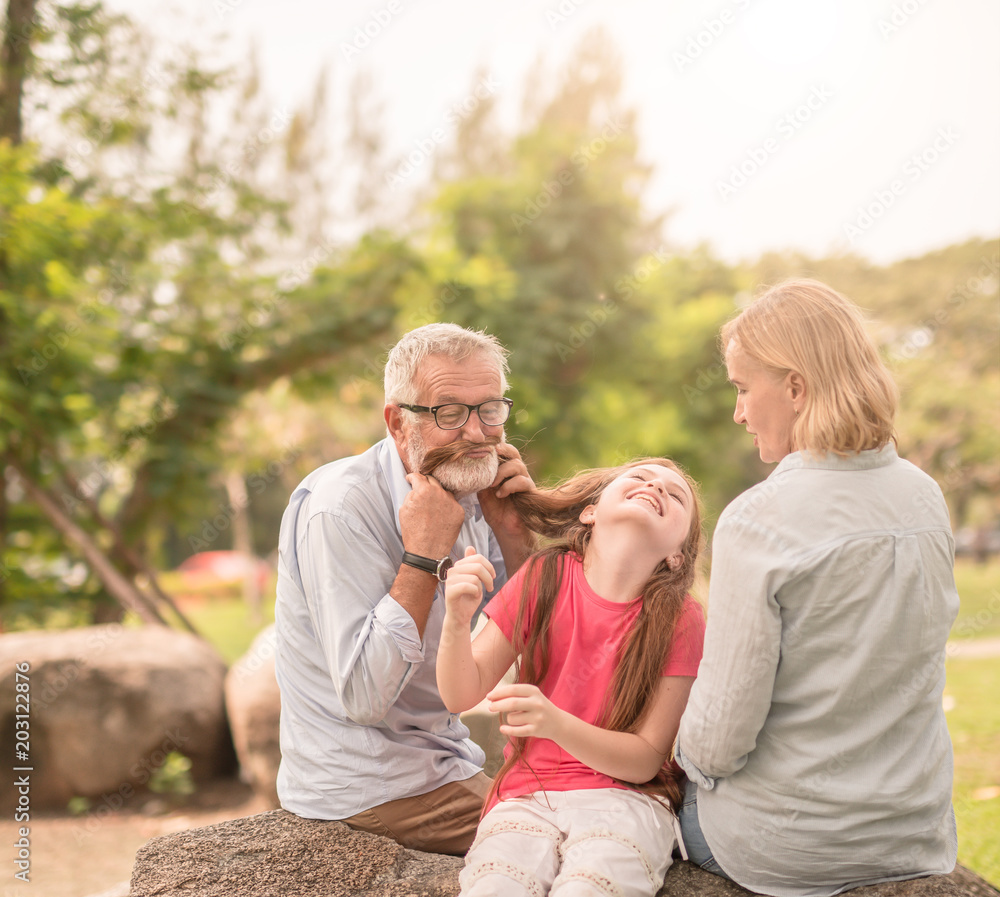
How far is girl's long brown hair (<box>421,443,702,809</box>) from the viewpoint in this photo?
211 cm

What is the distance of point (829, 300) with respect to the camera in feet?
6.01

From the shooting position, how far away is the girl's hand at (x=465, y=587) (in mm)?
1931

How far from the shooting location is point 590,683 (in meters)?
2.20

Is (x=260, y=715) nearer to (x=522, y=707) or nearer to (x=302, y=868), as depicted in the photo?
(x=302, y=868)

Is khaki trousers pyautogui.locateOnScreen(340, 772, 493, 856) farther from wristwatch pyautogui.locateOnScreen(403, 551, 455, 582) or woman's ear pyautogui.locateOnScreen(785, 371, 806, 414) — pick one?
woman's ear pyautogui.locateOnScreen(785, 371, 806, 414)

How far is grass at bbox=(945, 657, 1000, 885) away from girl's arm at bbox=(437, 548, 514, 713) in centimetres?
236

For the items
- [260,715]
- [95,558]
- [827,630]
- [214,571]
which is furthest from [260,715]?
[214,571]

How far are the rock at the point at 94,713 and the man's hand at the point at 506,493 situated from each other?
4.29 m

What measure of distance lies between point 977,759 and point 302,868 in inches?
227

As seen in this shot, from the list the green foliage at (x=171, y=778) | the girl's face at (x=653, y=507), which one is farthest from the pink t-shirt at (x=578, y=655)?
the green foliage at (x=171, y=778)

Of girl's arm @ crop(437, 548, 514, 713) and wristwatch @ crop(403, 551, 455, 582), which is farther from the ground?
wristwatch @ crop(403, 551, 455, 582)

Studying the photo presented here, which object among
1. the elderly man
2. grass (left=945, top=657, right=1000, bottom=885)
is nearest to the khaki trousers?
the elderly man

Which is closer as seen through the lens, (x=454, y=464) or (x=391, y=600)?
(x=391, y=600)

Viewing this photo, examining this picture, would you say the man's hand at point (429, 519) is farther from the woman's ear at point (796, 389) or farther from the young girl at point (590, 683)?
the woman's ear at point (796, 389)
